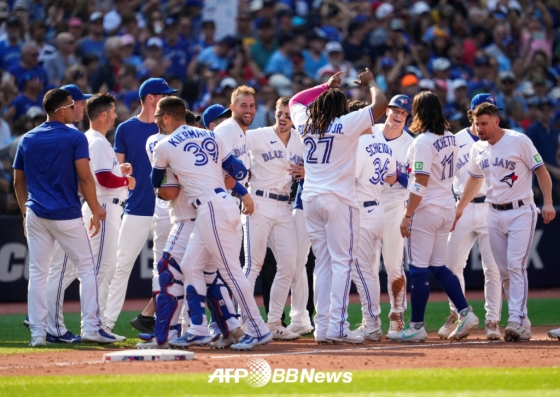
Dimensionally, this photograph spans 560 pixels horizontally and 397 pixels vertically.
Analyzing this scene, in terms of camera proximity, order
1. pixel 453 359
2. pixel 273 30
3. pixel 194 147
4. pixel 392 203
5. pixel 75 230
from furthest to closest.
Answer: pixel 273 30 < pixel 392 203 < pixel 75 230 < pixel 194 147 < pixel 453 359

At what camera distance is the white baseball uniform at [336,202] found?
8461 millimetres

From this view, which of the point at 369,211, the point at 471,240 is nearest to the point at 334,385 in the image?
the point at 369,211

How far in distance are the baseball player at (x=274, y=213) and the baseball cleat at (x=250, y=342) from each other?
118 cm

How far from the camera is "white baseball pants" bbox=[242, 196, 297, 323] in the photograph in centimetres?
925

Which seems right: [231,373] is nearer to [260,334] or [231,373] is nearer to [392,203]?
[260,334]

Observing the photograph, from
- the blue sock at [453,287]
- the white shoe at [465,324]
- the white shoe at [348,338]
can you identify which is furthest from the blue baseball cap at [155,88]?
the white shoe at [465,324]

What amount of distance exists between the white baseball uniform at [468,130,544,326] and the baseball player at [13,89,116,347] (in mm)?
3784

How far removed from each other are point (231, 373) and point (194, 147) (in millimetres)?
2189

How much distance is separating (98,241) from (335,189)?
2550 mm

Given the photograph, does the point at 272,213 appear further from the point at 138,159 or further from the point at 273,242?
the point at 138,159

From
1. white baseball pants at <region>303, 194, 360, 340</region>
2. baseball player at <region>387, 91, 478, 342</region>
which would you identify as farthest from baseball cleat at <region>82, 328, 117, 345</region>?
baseball player at <region>387, 91, 478, 342</region>

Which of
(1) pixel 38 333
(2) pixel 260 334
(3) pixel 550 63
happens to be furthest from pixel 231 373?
(3) pixel 550 63

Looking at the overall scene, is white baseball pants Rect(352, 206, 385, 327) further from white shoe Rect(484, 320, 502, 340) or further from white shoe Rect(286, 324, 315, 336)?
white shoe Rect(484, 320, 502, 340)

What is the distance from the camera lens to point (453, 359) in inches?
292
